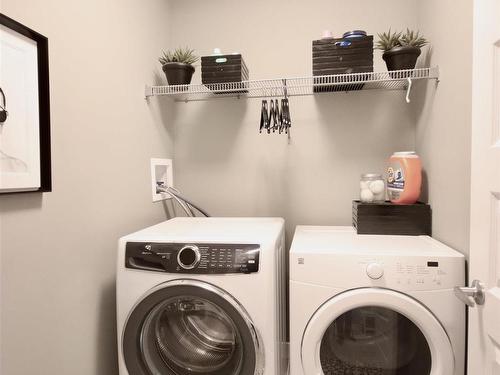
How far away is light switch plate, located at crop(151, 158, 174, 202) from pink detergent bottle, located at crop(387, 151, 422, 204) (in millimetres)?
1289

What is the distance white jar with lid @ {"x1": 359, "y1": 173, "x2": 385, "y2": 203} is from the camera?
1.63 m

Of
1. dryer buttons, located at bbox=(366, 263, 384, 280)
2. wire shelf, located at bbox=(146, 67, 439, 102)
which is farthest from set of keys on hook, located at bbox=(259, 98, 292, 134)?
dryer buttons, located at bbox=(366, 263, 384, 280)

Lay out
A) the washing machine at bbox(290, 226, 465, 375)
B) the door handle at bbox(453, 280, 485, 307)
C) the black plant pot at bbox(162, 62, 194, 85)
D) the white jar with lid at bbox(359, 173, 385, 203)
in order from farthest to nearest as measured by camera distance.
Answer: the black plant pot at bbox(162, 62, 194, 85) → the white jar with lid at bbox(359, 173, 385, 203) → the washing machine at bbox(290, 226, 465, 375) → the door handle at bbox(453, 280, 485, 307)

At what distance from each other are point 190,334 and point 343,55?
1.48 meters

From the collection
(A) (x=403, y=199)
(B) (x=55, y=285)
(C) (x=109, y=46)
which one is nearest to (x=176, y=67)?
(C) (x=109, y=46)

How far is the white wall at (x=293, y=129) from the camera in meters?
1.86

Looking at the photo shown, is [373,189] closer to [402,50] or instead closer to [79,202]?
[402,50]

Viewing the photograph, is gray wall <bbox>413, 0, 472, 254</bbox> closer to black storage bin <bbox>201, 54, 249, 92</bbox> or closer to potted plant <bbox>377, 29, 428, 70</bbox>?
potted plant <bbox>377, 29, 428, 70</bbox>

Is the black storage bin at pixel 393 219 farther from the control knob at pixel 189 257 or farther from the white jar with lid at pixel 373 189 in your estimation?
the control knob at pixel 189 257

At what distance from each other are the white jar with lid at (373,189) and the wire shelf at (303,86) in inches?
18.9

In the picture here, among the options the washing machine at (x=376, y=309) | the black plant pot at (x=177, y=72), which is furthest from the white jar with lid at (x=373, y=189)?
the black plant pot at (x=177, y=72)

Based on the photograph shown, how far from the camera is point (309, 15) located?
1.92m

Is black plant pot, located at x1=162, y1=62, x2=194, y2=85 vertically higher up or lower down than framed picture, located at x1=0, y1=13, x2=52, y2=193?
higher up

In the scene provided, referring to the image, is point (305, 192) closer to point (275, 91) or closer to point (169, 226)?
point (275, 91)
